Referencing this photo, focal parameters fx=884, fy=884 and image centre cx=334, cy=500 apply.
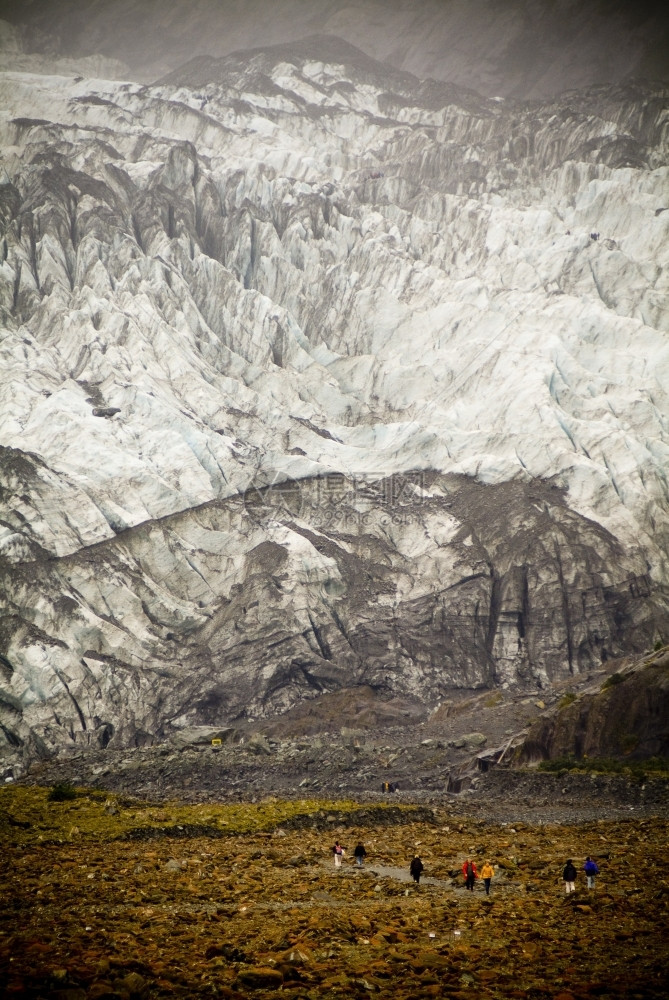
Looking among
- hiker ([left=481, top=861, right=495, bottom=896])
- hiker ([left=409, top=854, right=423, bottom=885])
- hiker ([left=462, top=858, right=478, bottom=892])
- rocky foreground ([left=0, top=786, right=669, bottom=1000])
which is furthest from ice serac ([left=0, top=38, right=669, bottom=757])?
hiker ([left=481, top=861, right=495, bottom=896])

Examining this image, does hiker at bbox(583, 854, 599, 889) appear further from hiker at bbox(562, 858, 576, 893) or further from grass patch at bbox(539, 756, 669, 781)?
grass patch at bbox(539, 756, 669, 781)

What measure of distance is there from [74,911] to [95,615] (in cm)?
6392

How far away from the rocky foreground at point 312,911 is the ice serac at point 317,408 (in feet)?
146

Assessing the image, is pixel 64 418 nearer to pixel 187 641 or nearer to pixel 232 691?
pixel 187 641

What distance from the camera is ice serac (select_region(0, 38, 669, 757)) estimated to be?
83.4 meters

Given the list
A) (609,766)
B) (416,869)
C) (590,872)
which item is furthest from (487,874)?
(609,766)

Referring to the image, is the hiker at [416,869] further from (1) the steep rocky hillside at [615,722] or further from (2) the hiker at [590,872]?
(1) the steep rocky hillside at [615,722]

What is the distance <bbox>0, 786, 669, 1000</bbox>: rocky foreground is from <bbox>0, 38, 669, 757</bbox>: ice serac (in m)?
44.4

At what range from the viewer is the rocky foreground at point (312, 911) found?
48.2 feet

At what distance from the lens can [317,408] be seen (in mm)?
109875

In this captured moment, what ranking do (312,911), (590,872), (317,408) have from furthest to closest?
(317,408)
(590,872)
(312,911)

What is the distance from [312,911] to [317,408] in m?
91.8

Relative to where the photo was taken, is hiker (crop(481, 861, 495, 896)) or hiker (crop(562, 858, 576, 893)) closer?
hiker (crop(562, 858, 576, 893))

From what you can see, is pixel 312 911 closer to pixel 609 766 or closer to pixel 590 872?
pixel 590 872
